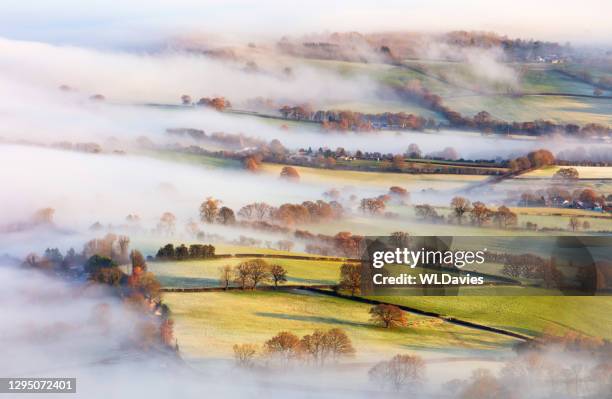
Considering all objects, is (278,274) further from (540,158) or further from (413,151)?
(540,158)

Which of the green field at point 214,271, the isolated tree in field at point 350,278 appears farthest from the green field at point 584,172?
the green field at point 214,271

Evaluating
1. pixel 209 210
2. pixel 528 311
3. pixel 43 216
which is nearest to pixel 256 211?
pixel 209 210

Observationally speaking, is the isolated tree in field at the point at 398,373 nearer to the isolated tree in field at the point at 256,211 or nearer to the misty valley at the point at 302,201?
the misty valley at the point at 302,201

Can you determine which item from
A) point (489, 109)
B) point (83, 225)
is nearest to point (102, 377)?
point (83, 225)

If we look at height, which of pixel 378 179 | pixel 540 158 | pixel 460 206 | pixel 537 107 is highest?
pixel 537 107

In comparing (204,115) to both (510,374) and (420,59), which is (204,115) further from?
(510,374)

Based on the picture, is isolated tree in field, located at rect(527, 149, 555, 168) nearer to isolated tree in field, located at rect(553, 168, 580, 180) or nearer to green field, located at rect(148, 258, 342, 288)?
isolated tree in field, located at rect(553, 168, 580, 180)

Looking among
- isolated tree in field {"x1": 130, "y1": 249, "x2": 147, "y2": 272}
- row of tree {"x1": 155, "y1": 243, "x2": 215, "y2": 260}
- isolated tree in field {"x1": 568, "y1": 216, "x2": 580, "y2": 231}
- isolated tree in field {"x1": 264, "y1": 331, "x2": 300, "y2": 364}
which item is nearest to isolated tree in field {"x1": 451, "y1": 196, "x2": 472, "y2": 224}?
isolated tree in field {"x1": 568, "y1": 216, "x2": 580, "y2": 231}
